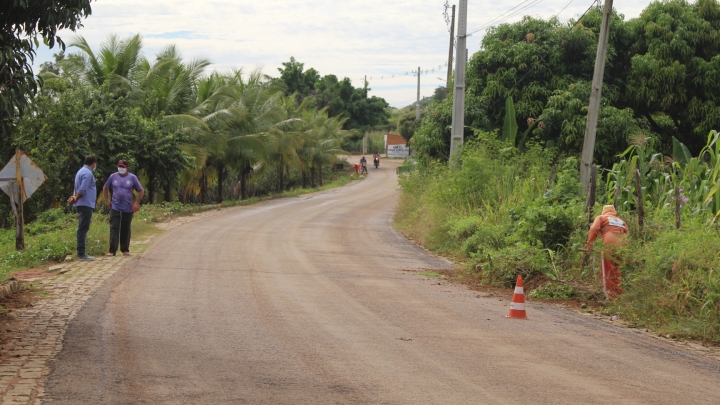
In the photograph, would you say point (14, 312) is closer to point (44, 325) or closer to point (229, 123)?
point (44, 325)

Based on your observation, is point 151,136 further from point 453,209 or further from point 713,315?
point 713,315

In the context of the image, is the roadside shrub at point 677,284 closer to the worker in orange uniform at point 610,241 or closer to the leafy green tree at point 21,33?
the worker in orange uniform at point 610,241

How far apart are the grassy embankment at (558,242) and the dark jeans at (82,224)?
21.8 ft

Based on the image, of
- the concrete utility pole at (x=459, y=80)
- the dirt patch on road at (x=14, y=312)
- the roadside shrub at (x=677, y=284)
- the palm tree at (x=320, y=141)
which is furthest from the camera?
the palm tree at (x=320, y=141)

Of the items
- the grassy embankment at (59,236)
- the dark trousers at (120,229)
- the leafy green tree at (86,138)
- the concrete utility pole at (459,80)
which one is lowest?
the grassy embankment at (59,236)

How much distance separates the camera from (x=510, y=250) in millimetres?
12789

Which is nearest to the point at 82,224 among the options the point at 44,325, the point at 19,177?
the point at 19,177

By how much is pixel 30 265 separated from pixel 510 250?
8.26m

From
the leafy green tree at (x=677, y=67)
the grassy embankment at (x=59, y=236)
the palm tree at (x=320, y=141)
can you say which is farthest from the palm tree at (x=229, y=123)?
the leafy green tree at (x=677, y=67)

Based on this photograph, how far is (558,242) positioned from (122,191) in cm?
779

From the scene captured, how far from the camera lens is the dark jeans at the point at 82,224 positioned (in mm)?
13562

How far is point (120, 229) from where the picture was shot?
14609mm

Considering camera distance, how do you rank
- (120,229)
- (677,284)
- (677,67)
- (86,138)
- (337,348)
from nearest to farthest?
(337,348) → (677,284) → (120,229) → (677,67) → (86,138)

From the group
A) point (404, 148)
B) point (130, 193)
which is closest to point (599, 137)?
point (130, 193)
